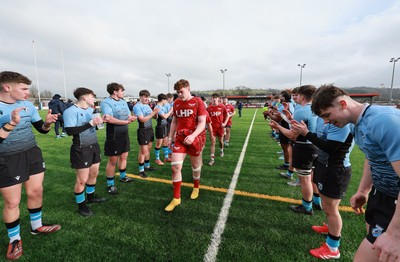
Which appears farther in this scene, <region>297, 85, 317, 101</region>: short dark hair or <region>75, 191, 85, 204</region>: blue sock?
<region>75, 191, 85, 204</region>: blue sock

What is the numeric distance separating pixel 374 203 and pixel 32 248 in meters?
4.17

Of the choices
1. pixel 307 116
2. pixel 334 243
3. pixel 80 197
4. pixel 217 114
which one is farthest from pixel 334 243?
pixel 217 114

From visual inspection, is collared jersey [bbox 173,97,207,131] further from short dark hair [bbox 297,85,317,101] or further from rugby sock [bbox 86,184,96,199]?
rugby sock [bbox 86,184,96,199]

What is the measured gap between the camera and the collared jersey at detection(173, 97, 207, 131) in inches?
158

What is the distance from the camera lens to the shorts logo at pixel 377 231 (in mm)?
1548

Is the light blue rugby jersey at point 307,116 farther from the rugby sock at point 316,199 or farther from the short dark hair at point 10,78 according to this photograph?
the short dark hair at point 10,78

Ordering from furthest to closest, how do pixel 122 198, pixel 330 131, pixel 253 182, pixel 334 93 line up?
1. pixel 253 182
2. pixel 122 198
3. pixel 330 131
4. pixel 334 93

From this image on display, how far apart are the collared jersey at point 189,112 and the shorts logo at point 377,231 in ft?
9.98

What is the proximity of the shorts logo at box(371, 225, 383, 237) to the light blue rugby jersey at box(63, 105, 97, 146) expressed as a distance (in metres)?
4.08

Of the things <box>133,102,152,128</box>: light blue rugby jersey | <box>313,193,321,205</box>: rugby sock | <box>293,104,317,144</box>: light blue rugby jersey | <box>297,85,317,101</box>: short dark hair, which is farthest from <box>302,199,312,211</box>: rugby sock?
<box>133,102,152,128</box>: light blue rugby jersey

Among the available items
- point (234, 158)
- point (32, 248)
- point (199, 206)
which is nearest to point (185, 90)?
point (199, 206)

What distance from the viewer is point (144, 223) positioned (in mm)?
3340

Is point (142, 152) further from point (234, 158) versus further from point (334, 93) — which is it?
point (334, 93)

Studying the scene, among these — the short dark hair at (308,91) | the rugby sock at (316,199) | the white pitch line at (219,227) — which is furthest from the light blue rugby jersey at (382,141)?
the rugby sock at (316,199)
